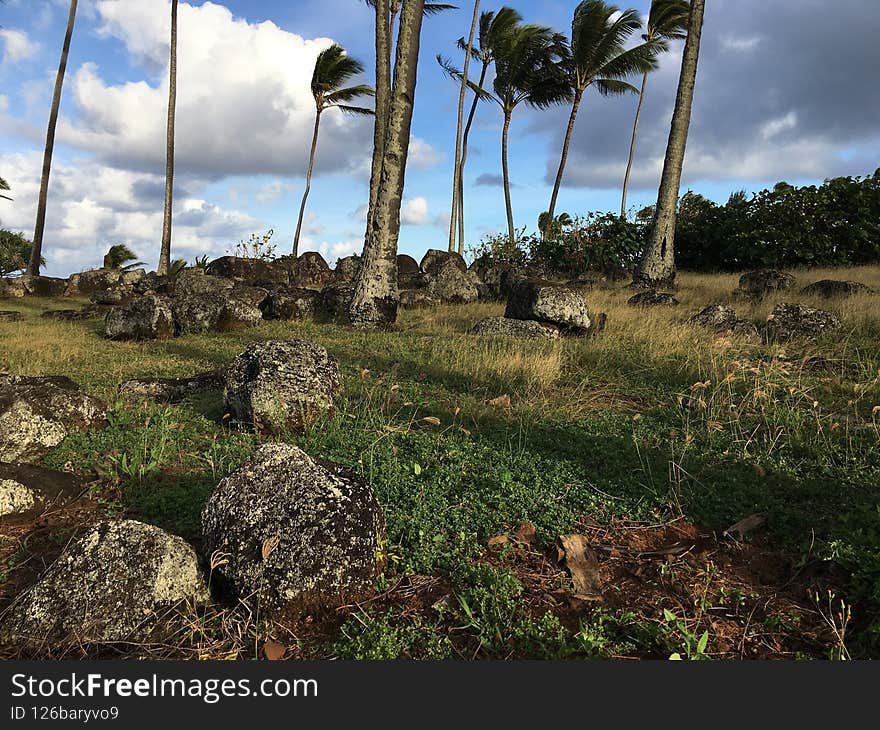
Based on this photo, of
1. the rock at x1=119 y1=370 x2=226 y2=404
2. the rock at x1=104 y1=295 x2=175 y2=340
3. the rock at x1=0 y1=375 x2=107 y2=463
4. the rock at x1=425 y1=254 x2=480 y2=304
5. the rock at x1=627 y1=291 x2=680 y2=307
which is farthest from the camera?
the rock at x1=425 y1=254 x2=480 y2=304

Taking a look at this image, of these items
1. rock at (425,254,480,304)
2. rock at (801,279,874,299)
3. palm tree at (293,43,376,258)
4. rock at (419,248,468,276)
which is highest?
palm tree at (293,43,376,258)

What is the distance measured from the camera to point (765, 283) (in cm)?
1479

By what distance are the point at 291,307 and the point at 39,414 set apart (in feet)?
27.1

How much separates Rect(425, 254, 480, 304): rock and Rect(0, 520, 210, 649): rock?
43.9 ft

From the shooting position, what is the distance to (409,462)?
4500 mm

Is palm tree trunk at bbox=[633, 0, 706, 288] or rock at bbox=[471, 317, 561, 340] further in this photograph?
palm tree trunk at bbox=[633, 0, 706, 288]

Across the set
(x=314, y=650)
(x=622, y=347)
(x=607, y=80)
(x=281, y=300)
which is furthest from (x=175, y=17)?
(x=314, y=650)

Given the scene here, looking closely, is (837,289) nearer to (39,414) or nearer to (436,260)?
(39,414)

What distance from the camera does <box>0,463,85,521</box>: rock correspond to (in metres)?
3.99

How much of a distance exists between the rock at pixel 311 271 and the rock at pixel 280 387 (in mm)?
19004

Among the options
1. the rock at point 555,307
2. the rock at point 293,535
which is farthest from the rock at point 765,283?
the rock at point 293,535

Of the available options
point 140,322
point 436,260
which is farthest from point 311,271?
point 140,322

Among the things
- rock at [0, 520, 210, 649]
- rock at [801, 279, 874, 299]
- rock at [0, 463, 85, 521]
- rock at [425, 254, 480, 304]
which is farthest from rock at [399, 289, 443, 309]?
rock at [0, 520, 210, 649]

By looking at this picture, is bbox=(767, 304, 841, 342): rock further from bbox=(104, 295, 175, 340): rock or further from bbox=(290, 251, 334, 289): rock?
bbox=(290, 251, 334, 289): rock
